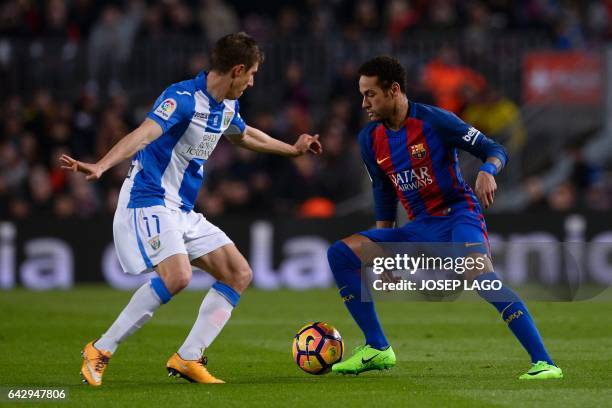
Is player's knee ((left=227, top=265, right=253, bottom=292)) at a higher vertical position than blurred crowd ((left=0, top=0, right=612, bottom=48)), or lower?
lower

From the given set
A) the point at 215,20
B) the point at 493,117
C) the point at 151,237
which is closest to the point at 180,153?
the point at 151,237

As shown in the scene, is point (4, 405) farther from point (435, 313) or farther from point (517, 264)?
point (517, 264)

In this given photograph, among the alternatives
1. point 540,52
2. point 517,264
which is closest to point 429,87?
point 540,52

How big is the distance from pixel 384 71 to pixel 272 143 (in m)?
1.10

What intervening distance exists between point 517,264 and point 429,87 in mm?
3493

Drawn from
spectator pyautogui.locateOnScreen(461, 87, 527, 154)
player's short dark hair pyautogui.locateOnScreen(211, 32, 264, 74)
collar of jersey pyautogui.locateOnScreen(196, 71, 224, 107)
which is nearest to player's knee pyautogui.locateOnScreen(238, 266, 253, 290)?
collar of jersey pyautogui.locateOnScreen(196, 71, 224, 107)

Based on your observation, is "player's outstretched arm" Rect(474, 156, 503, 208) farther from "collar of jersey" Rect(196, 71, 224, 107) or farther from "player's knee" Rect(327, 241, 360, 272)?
"collar of jersey" Rect(196, 71, 224, 107)

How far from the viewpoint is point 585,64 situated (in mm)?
19625

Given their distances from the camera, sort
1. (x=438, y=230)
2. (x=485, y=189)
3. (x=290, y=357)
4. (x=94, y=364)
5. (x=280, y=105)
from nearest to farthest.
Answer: (x=485, y=189), (x=94, y=364), (x=438, y=230), (x=290, y=357), (x=280, y=105)

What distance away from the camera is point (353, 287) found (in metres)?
8.91

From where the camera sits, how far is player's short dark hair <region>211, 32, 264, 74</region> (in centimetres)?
839

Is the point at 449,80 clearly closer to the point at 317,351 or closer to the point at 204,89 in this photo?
the point at 317,351

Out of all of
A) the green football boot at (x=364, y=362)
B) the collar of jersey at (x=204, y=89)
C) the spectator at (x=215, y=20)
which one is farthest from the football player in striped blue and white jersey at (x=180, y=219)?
the spectator at (x=215, y=20)

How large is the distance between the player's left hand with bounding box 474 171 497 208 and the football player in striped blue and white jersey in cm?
170
